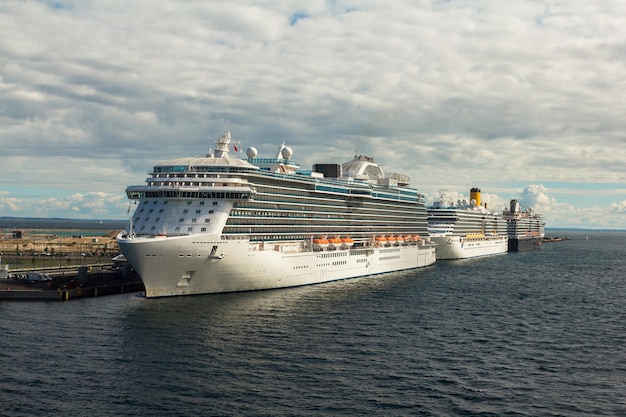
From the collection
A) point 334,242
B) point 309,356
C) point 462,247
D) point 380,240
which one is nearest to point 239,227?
point 334,242

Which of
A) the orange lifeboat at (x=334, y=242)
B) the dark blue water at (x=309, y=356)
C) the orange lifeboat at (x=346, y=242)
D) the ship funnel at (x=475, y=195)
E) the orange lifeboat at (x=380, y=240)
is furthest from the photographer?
the ship funnel at (x=475, y=195)

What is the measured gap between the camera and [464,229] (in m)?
155

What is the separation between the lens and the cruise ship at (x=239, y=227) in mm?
61375

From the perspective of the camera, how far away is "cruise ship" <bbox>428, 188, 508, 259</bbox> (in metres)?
144

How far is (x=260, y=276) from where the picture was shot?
68.1m

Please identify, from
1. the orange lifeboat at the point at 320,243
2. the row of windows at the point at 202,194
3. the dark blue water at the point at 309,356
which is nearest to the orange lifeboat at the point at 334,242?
the orange lifeboat at the point at 320,243

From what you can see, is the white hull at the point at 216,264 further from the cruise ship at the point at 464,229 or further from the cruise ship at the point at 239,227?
the cruise ship at the point at 464,229

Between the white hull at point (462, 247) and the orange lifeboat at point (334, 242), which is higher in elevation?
the orange lifeboat at point (334, 242)

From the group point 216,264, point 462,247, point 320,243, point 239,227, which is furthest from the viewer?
point 462,247

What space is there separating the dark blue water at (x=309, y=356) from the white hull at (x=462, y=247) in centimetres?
7172

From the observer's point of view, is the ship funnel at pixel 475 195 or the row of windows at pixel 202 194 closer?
the row of windows at pixel 202 194

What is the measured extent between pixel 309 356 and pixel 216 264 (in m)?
23.7

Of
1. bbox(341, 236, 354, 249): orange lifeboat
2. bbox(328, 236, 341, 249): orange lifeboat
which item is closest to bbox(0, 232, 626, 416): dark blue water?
bbox(328, 236, 341, 249): orange lifeboat

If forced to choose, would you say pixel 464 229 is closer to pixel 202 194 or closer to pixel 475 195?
pixel 475 195
